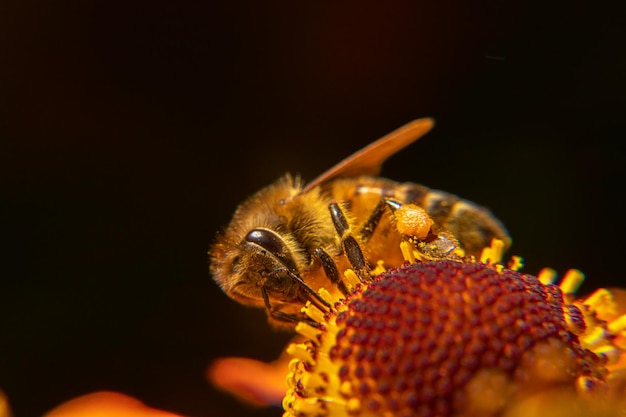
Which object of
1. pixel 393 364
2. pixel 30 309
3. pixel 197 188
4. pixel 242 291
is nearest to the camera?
pixel 393 364

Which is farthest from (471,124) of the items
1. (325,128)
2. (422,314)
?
(422,314)

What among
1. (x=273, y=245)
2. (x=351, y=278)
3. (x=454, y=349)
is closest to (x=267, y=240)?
(x=273, y=245)

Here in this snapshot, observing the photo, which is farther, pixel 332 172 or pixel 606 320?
pixel 332 172

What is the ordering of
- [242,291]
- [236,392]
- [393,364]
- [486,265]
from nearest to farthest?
1. [393,364]
2. [486,265]
3. [242,291]
4. [236,392]

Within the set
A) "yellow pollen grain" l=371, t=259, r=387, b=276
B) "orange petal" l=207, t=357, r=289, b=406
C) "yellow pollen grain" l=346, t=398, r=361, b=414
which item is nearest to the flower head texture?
"yellow pollen grain" l=346, t=398, r=361, b=414

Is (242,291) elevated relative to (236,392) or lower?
elevated

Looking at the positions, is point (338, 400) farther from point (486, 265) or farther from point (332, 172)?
point (332, 172)

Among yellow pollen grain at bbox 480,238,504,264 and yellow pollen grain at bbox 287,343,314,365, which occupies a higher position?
yellow pollen grain at bbox 480,238,504,264

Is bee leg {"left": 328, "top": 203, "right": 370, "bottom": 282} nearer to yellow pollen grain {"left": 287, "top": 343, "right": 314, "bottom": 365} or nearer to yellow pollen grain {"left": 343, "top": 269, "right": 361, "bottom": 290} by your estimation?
yellow pollen grain {"left": 343, "top": 269, "right": 361, "bottom": 290}
